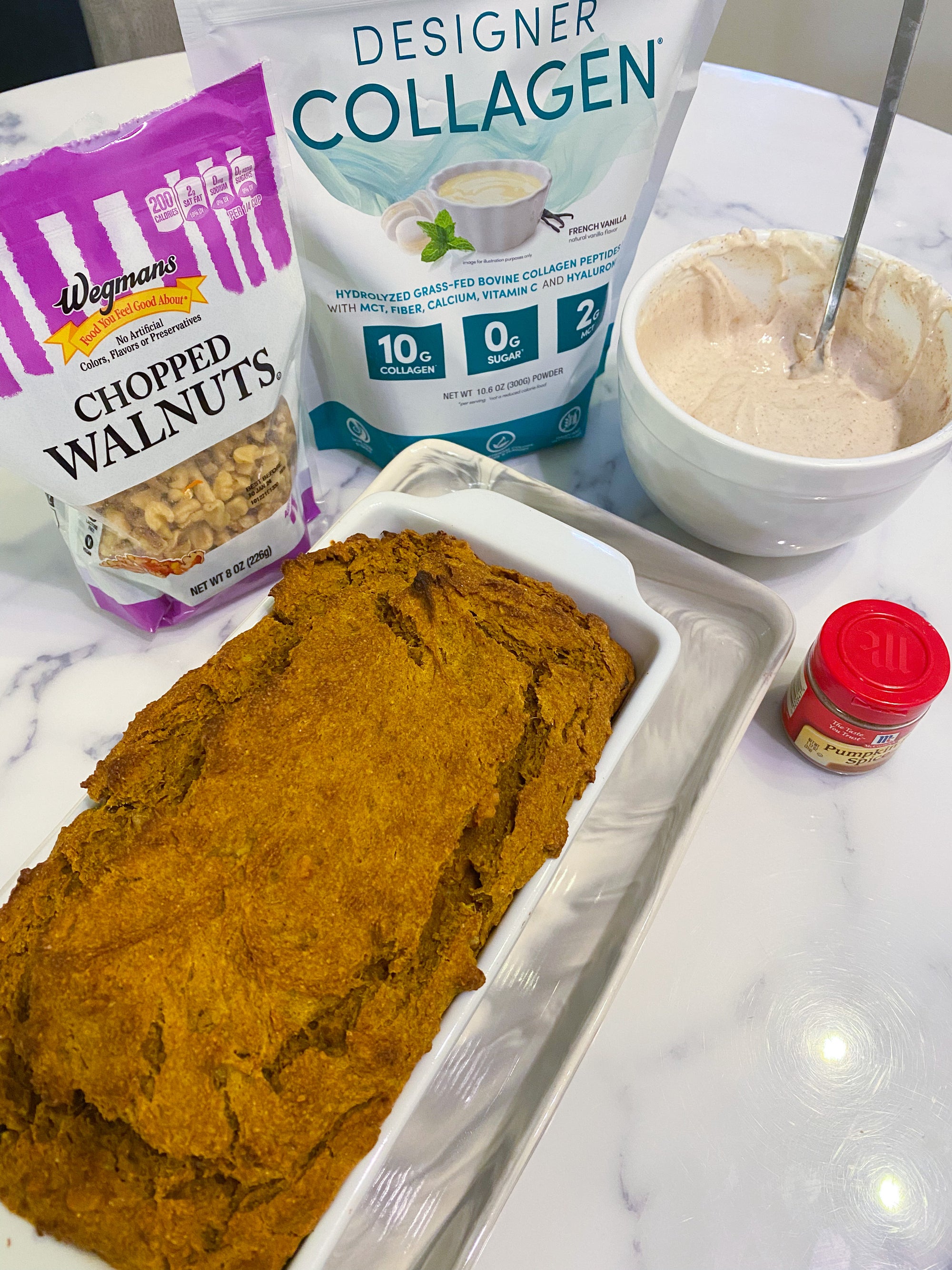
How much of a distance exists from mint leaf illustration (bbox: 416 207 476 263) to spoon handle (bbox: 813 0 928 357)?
0.41 m

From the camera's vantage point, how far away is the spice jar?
0.80 metres

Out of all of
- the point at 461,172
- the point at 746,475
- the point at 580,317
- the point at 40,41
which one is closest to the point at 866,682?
the point at 746,475

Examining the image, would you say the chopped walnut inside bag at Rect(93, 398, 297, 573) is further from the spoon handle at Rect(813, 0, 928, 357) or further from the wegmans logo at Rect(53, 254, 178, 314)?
the spoon handle at Rect(813, 0, 928, 357)

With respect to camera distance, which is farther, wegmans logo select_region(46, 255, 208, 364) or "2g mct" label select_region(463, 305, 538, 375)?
"2g mct" label select_region(463, 305, 538, 375)

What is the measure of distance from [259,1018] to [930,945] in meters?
0.63

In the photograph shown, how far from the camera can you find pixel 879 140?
2.94 feet

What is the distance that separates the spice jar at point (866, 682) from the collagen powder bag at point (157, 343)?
60cm

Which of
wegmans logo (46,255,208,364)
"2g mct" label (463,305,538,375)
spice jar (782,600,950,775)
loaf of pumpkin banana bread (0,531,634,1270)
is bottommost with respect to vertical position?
spice jar (782,600,950,775)

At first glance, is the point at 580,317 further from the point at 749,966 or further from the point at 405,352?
the point at 749,966

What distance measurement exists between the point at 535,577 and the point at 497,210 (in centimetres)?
40

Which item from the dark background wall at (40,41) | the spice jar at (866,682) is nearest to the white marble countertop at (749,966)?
the spice jar at (866,682)

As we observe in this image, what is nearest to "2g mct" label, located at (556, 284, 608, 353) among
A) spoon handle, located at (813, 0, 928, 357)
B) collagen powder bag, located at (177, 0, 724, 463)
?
collagen powder bag, located at (177, 0, 724, 463)

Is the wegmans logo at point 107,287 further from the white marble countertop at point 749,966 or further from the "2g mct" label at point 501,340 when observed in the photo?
the "2g mct" label at point 501,340

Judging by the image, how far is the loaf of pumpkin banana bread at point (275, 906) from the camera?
558mm
